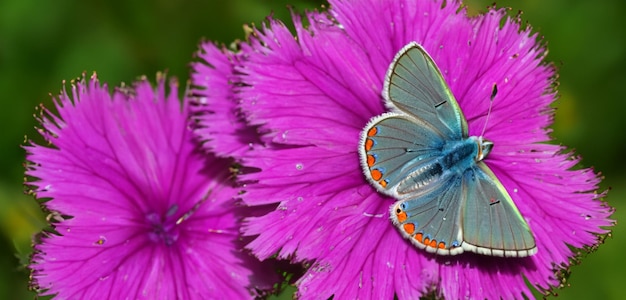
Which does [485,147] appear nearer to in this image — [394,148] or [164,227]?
[394,148]

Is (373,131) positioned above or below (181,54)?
below

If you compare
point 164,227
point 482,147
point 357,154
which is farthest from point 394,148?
point 164,227

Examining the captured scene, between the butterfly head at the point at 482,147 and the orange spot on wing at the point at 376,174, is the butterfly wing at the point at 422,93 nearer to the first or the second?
the butterfly head at the point at 482,147

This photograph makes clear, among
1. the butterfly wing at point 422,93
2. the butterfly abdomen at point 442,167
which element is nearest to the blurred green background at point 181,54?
the butterfly wing at point 422,93

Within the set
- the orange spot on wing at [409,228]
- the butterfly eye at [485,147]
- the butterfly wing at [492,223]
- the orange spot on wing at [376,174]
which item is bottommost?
the butterfly wing at [492,223]

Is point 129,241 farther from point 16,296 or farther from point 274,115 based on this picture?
point 16,296

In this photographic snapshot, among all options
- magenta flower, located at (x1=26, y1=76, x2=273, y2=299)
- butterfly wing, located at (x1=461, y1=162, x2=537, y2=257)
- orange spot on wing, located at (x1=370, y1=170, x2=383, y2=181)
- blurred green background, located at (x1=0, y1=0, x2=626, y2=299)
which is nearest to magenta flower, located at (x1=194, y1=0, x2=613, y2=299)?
orange spot on wing, located at (x1=370, y1=170, x2=383, y2=181)

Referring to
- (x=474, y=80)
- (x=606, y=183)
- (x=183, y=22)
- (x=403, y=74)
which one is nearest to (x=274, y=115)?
(x=403, y=74)
